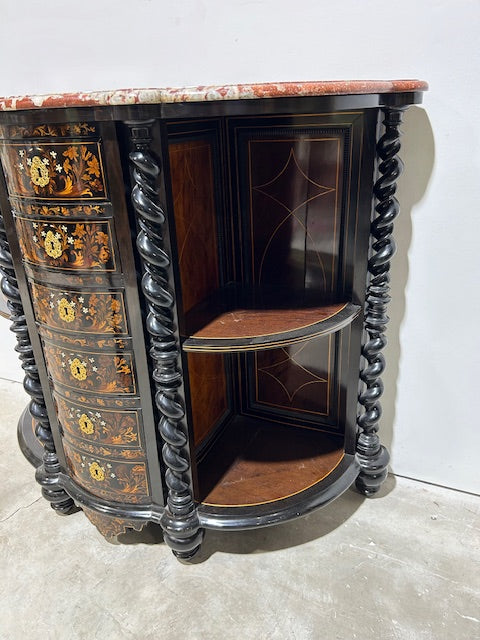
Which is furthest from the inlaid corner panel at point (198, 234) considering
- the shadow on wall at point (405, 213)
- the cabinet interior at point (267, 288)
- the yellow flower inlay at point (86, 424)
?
the shadow on wall at point (405, 213)

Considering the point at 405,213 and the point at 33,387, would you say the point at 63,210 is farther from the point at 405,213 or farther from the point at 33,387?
the point at 405,213

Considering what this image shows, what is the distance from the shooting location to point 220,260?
1482mm

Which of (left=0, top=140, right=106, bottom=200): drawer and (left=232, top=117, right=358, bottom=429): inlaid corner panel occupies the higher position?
(left=0, top=140, right=106, bottom=200): drawer

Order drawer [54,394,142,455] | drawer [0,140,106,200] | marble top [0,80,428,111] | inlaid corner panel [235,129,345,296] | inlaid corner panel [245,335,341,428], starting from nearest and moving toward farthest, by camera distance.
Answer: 1. marble top [0,80,428,111]
2. drawer [0,140,106,200]
3. drawer [54,394,142,455]
4. inlaid corner panel [235,129,345,296]
5. inlaid corner panel [245,335,341,428]

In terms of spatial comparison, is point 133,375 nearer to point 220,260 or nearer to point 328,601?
point 220,260

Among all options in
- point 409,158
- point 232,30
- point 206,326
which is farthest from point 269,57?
point 206,326

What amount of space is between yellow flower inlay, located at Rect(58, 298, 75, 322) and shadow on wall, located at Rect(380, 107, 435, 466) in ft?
2.75

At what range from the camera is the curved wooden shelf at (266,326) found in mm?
1118

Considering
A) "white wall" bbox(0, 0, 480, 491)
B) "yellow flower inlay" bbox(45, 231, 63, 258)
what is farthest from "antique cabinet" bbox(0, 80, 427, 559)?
"white wall" bbox(0, 0, 480, 491)

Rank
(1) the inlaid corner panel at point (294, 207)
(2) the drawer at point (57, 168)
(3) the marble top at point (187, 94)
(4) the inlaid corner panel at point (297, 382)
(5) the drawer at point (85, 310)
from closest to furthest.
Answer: (3) the marble top at point (187, 94), (2) the drawer at point (57, 168), (5) the drawer at point (85, 310), (1) the inlaid corner panel at point (294, 207), (4) the inlaid corner panel at point (297, 382)

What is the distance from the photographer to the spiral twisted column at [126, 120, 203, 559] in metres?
0.96

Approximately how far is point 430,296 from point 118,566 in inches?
42.4

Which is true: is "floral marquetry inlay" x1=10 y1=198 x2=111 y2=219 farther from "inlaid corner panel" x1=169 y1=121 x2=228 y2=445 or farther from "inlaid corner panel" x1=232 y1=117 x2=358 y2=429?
"inlaid corner panel" x1=232 y1=117 x2=358 y2=429

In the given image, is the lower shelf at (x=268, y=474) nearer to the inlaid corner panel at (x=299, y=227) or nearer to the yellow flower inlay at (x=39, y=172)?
the inlaid corner panel at (x=299, y=227)
